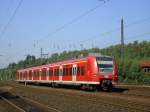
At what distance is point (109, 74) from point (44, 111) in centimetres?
1163

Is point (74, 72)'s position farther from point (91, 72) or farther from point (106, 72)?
point (106, 72)

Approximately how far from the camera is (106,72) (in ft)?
84.7

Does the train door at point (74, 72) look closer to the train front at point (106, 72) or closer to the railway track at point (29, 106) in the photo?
the train front at point (106, 72)

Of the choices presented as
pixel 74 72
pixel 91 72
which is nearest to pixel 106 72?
pixel 91 72

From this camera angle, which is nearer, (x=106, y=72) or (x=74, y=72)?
(x=106, y=72)

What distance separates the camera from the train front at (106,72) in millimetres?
25469

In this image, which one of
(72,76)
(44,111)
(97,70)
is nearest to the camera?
(44,111)

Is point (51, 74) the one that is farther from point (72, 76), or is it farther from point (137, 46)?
point (137, 46)

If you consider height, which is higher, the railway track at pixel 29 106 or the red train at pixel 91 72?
the red train at pixel 91 72

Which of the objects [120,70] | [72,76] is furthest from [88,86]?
[120,70]

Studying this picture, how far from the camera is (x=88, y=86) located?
87.6ft

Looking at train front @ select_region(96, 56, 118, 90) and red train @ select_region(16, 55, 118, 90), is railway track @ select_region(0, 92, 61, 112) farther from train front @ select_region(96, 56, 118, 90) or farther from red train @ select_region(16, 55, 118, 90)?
train front @ select_region(96, 56, 118, 90)

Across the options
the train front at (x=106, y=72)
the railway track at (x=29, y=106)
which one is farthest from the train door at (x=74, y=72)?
the railway track at (x=29, y=106)

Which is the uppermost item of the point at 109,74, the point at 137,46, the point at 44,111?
the point at 137,46
